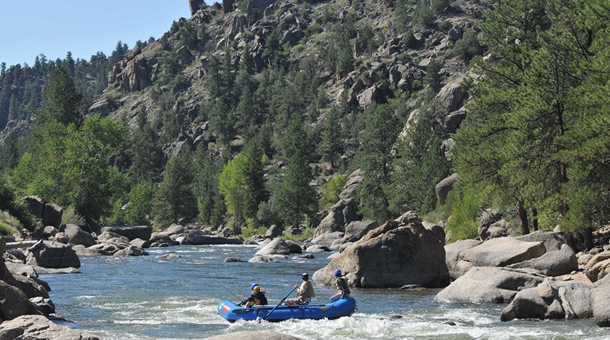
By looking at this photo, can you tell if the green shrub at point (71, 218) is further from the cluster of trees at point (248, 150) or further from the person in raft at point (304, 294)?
the person in raft at point (304, 294)

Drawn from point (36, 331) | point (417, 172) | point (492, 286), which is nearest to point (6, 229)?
point (492, 286)

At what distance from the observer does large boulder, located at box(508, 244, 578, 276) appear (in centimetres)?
2147

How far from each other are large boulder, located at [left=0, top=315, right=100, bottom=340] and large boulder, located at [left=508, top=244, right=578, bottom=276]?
52.5 ft

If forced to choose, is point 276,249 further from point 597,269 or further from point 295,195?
point 295,195

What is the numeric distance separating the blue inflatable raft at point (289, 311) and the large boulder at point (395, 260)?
6230 millimetres

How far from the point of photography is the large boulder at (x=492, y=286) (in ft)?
63.9

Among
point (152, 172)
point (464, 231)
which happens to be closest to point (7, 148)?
point (152, 172)

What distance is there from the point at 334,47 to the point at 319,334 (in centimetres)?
13754

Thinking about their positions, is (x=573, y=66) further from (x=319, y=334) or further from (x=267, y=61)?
(x=267, y=61)

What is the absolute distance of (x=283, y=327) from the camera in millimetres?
16484

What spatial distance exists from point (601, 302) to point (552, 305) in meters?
1.52

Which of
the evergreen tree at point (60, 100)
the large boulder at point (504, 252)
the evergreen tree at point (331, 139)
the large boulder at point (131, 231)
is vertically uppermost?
the evergreen tree at point (60, 100)

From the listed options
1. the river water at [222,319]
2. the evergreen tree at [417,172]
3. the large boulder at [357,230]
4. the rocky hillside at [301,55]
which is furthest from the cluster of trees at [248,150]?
the river water at [222,319]

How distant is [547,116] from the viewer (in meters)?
25.3
